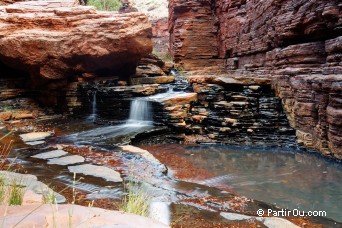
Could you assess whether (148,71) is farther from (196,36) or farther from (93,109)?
(196,36)

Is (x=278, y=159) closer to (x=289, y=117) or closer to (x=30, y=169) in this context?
(x=289, y=117)

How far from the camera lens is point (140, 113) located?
9.38 metres

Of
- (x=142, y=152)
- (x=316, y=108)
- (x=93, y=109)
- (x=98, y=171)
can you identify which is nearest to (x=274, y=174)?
(x=316, y=108)

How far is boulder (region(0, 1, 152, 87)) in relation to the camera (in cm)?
954

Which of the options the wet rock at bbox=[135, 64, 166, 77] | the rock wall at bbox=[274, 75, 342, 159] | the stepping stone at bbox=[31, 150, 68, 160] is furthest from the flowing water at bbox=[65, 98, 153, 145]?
the rock wall at bbox=[274, 75, 342, 159]

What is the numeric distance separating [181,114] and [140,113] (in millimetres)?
1401

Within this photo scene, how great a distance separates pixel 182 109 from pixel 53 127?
3.85 metres

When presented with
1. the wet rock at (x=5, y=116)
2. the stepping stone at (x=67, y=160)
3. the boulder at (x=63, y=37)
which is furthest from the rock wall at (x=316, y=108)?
the wet rock at (x=5, y=116)

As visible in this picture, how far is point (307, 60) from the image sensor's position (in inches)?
308

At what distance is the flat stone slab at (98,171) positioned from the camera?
4.45 metres

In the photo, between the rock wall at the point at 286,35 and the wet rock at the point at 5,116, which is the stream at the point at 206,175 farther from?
the rock wall at the point at 286,35

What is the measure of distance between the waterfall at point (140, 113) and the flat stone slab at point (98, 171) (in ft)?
14.0

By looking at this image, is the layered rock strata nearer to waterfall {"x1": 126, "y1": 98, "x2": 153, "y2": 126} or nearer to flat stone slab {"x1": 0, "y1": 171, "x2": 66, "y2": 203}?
waterfall {"x1": 126, "y1": 98, "x2": 153, "y2": 126}

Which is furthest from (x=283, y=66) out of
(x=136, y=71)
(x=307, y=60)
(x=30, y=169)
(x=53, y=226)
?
(x=53, y=226)
